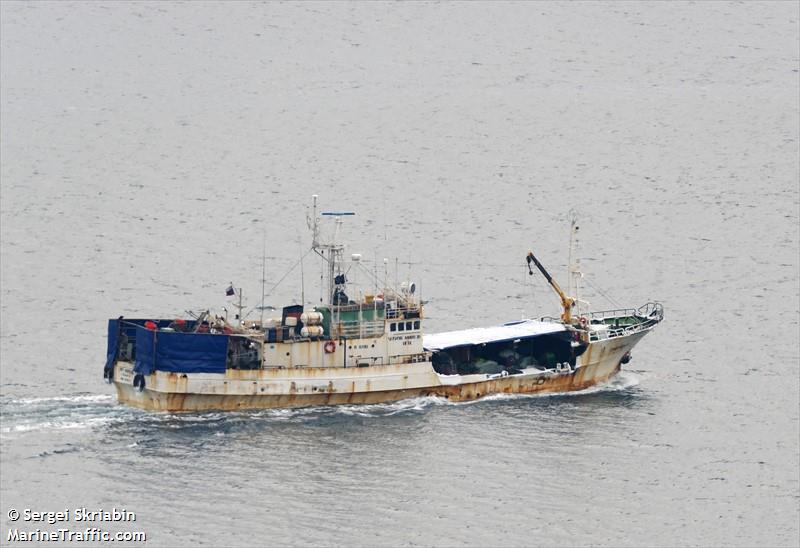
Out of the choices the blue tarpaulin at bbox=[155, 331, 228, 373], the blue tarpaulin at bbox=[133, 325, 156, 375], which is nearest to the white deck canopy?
the blue tarpaulin at bbox=[155, 331, 228, 373]

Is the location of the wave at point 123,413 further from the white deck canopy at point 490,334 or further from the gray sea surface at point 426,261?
the white deck canopy at point 490,334

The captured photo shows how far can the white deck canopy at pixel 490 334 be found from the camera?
97.3 m

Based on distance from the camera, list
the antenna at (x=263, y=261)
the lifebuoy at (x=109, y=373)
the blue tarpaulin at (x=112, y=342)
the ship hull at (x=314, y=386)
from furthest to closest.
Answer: the antenna at (x=263, y=261) < the blue tarpaulin at (x=112, y=342) < the lifebuoy at (x=109, y=373) < the ship hull at (x=314, y=386)

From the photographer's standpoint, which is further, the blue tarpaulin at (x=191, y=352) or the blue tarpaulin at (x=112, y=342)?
the blue tarpaulin at (x=112, y=342)

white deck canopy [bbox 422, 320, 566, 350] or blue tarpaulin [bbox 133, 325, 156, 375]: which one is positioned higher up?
white deck canopy [bbox 422, 320, 566, 350]

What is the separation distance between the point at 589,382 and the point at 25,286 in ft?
149

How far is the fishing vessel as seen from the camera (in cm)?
8956

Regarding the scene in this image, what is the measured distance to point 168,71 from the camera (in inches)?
7594

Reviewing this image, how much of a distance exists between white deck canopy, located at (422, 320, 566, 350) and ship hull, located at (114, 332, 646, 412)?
8.18 ft

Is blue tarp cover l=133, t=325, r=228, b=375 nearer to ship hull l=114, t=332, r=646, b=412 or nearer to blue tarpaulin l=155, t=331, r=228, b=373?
blue tarpaulin l=155, t=331, r=228, b=373

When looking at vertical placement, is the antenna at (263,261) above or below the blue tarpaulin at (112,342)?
above

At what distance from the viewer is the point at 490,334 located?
326 feet

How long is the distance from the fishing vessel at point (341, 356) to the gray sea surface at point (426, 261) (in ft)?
5.17

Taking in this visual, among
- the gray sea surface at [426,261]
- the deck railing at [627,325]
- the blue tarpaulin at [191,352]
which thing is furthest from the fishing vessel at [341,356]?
the gray sea surface at [426,261]
